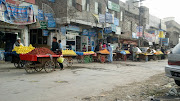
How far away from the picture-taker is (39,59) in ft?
26.3

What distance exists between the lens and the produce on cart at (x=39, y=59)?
25.5 ft

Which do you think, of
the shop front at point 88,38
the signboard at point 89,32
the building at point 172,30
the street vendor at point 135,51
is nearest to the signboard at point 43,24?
the shop front at point 88,38

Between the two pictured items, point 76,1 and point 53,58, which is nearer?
point 53,58

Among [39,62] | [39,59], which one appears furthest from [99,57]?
[39,59]

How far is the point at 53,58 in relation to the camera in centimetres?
898

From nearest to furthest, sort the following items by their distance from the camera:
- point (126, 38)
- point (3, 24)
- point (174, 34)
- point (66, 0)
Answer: point (3, 24) < point (66, 0) < point (126, 38) < point (174, 34)

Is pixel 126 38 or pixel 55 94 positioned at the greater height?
pixel 126 38

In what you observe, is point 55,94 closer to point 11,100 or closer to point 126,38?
point 11,100

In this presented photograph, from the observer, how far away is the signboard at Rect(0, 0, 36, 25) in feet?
40.8

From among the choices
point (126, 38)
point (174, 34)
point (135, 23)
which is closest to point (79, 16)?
point (126, 38)

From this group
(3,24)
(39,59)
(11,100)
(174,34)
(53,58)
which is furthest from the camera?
(174,34)

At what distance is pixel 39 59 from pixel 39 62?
448 mm

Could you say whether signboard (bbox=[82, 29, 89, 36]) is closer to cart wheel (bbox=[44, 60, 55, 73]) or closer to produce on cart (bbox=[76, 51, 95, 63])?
produce on cart (bbox=[76, 51, 95, 63])

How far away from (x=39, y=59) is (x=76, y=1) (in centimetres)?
1155
